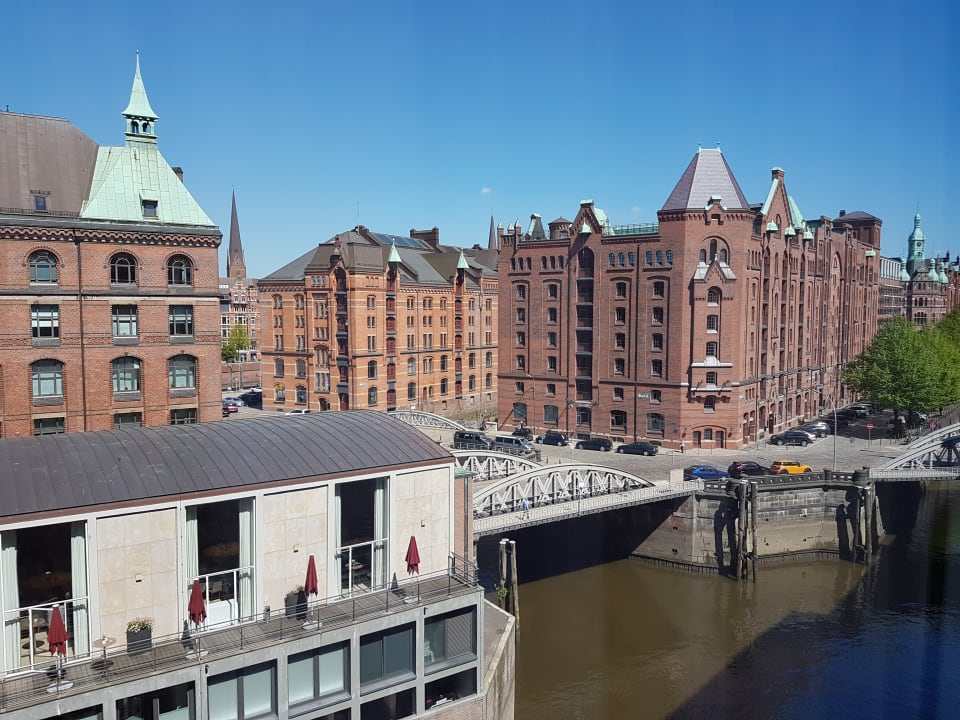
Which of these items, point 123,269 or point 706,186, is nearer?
point 123,269

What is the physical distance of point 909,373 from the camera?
74.3 meters

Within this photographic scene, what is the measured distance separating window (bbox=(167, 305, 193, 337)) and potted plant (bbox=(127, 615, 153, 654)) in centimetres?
1799

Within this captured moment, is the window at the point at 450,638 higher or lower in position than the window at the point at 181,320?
lower

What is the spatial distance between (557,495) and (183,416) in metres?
22.4

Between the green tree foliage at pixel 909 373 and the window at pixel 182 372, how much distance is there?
207ft

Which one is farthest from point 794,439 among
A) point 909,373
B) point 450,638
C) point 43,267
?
point 43,267

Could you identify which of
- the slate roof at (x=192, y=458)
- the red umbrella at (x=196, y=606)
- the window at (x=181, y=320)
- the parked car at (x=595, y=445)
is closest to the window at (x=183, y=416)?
the window at (x=181, y=320)

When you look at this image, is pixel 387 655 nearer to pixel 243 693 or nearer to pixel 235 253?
pixel 243 693

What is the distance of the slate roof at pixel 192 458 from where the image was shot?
73.0 ft

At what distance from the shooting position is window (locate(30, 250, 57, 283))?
34906mm

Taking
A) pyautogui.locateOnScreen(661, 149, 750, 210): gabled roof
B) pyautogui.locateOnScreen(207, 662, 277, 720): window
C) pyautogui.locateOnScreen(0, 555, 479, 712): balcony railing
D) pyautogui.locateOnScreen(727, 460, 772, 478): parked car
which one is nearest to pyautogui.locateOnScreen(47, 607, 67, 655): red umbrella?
pyautogui.locateOnScreen(0, 555, 479, 712): balcony railing

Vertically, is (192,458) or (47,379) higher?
(47,379)

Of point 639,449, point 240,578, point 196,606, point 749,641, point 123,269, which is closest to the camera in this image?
point 196,606

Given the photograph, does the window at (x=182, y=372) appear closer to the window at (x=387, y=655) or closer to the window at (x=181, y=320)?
the window at (x=181, y=320)
